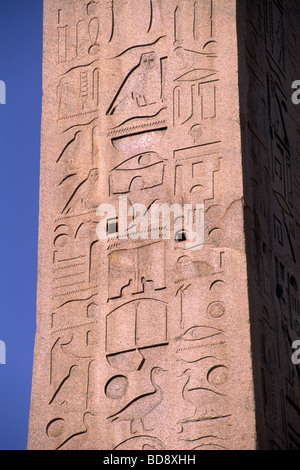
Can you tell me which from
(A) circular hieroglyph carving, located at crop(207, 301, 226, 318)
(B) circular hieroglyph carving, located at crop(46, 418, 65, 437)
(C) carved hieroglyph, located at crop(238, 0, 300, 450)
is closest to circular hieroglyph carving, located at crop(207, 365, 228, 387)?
(C) carved hieroglyph, located at crop(238, 0, 300, 450)

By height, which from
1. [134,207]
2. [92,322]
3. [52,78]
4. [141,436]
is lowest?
[141,436]

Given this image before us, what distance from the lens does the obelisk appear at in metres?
13.5

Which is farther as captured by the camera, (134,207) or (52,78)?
(52,78)

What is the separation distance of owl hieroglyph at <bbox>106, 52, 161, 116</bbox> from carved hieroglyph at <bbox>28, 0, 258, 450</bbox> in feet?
0.04

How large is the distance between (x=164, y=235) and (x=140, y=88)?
51.2 inches

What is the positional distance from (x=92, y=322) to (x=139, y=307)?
38cm

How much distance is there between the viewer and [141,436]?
13.5 metres

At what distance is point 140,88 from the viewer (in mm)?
14680

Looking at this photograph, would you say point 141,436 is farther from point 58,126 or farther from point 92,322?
point 58,126

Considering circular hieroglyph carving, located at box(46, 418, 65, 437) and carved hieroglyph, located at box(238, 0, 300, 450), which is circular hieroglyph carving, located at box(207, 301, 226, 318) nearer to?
carved hieroglyph, located at box(238, 0, 300, 450)

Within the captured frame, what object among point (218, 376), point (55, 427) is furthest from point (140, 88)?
point (55, 427)

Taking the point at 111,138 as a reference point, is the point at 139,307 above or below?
below

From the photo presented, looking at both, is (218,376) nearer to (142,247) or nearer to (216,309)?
(216,309)

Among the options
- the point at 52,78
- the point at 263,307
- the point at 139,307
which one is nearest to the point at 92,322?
the point at 139,307
